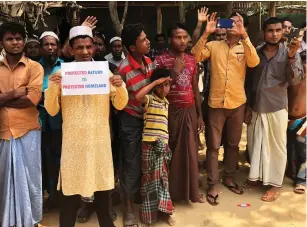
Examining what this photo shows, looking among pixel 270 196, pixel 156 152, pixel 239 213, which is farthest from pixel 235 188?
pixel 156 152

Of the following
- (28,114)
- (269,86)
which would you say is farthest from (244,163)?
(28,114)

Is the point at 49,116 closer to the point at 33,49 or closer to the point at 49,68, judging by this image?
the point at 49,68

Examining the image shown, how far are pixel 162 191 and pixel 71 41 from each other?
70.0 inches

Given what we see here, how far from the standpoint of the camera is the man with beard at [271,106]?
161 inches

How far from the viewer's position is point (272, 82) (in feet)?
13.7

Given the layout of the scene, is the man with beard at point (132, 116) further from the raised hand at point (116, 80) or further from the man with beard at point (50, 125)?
the man with beard at point (50, 125)

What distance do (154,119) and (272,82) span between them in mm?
1581

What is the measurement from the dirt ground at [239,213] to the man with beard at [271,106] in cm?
18

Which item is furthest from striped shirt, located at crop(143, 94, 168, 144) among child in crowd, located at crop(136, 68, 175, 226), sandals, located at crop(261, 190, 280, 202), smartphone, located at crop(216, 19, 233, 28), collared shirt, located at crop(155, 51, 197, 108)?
Result: sandals, located at crop(261, 190, 280, 202)

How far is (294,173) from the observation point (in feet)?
16.1

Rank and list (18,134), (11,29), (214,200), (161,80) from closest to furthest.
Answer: (11,29) < (18,134) < (161,80) < (214,200)

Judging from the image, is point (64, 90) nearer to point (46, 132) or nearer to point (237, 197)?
point (46, 132)

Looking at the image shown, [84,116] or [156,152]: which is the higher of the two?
[84,116]

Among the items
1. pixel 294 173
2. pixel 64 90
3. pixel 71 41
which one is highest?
pixel 71 41
